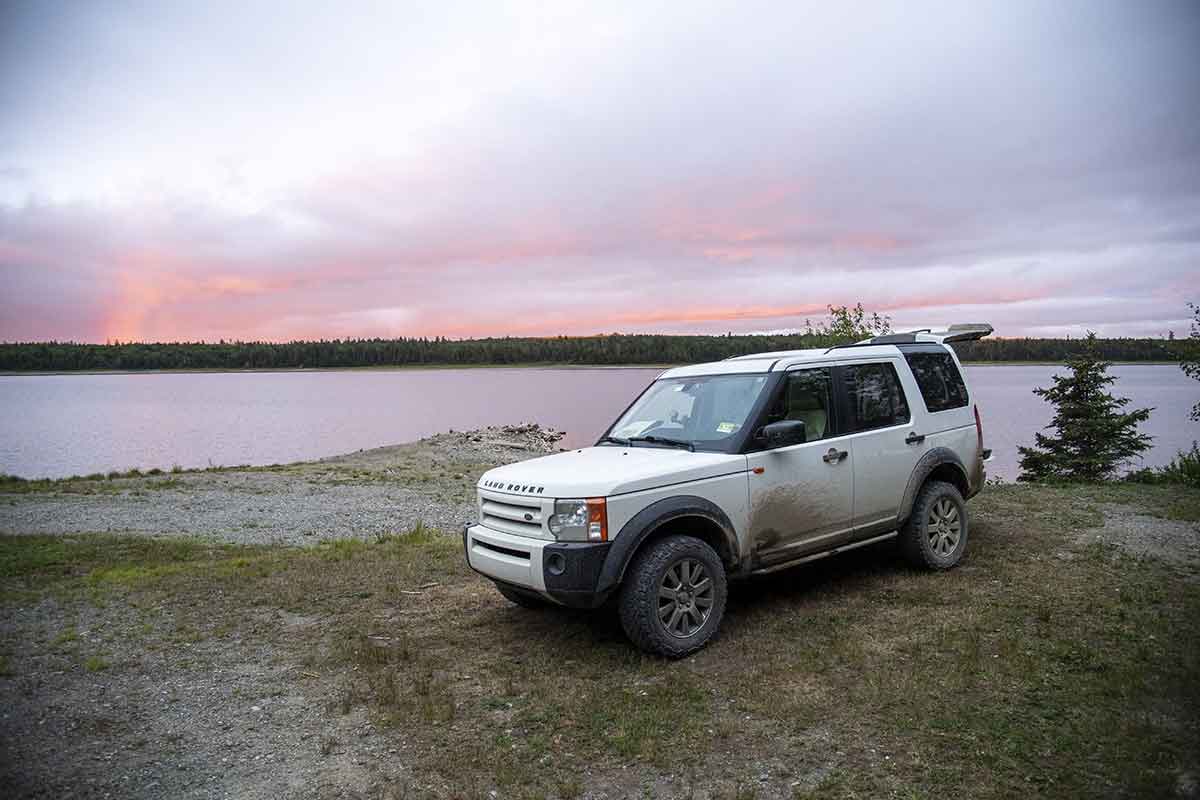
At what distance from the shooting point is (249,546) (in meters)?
10.8

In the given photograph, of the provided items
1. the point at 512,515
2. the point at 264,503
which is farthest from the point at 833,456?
the point at 264,503

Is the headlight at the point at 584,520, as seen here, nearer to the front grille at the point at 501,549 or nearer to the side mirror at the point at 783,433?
the front grille at the point at 501,549

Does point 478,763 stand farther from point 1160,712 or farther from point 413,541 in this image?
point 413,541

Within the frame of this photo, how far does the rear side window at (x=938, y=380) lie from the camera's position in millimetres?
7314

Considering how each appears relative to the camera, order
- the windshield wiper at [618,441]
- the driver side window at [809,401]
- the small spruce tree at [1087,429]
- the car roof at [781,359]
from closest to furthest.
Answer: the driver side window at [809,401], the car roof at [781,359], the windshield wiper at [618,441], the small spruce tree at [1087,429]

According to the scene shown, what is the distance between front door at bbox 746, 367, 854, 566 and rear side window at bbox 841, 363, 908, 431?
0.26 metres

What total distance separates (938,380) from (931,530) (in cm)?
149

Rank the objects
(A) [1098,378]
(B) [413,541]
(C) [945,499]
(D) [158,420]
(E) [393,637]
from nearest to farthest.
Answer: (E) [393,637]
(C) [945,499]
(B) [413,541]
(A) [1098,378]
(D) [158,420]

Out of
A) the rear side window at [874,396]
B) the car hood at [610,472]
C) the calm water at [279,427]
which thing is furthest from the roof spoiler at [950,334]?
the calm water at [279,427]

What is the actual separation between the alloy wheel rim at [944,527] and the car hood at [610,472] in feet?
8.51

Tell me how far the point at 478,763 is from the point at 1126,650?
14.4 feet

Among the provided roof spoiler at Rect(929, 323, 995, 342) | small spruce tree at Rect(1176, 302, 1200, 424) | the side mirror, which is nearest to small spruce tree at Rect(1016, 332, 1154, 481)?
small spruce tree at Rect(1176, 302, 1200, 424)

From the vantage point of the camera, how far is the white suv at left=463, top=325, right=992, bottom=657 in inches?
204

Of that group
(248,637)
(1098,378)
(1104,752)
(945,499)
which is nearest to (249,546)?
(248,637)
